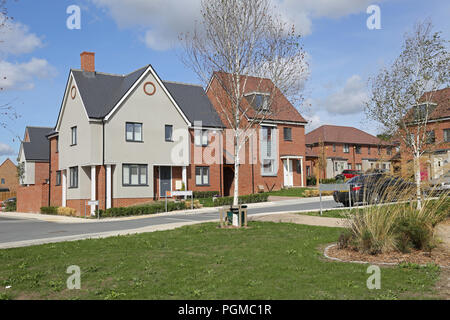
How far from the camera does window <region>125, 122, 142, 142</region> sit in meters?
30.5

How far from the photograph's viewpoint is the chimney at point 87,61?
107 feet

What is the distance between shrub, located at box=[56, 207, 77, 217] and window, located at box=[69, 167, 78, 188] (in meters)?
1.75

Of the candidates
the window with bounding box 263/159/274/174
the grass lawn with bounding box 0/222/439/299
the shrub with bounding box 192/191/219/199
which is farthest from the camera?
the window with bounding box 263/159/274/174

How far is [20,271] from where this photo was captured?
8984mm

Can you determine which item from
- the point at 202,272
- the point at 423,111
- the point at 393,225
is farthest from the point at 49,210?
the point at 393,225

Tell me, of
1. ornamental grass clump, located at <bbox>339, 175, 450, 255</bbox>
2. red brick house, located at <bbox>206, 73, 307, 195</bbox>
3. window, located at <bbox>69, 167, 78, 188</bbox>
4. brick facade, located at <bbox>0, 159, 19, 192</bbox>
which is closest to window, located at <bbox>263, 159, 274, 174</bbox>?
red brick house, located at <bbox>206, 73, 307, 195</bbox>

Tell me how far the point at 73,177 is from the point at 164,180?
6.53 m

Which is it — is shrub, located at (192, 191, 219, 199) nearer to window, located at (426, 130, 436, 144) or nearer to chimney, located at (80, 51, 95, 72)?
chimney, located at (80, 51, 95, 72)

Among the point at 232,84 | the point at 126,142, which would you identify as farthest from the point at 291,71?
the point at 126,142

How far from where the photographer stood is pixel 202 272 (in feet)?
26.9

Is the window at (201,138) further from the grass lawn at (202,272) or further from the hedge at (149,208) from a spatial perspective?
the grass lawn at (202,272)

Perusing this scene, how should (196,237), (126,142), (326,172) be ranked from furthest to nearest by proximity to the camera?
(326,172) < (126,142) < (196,237)
